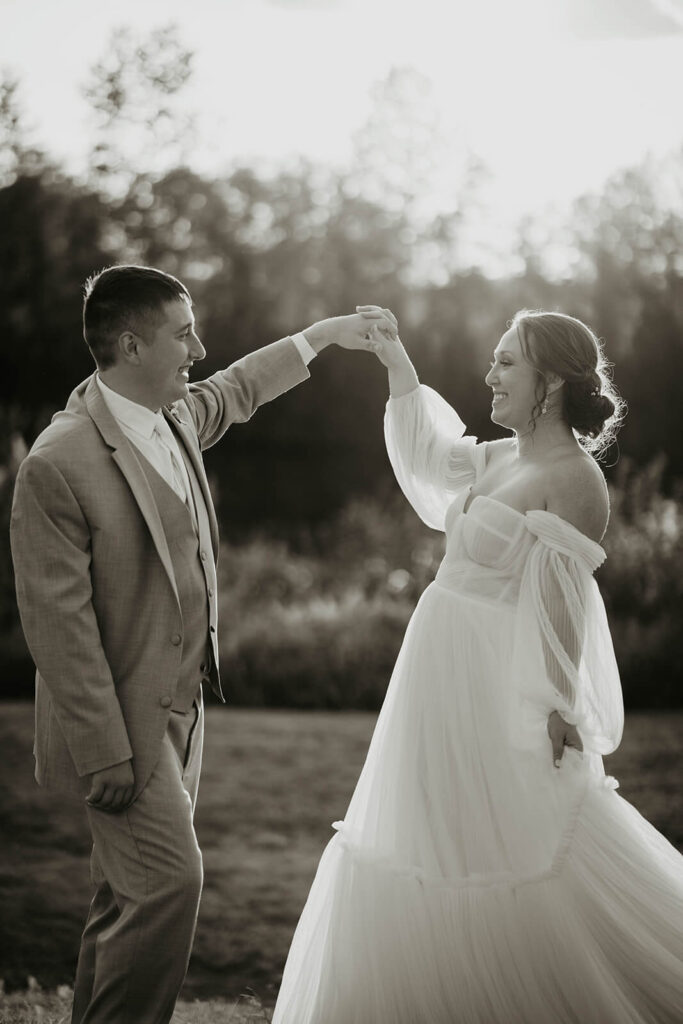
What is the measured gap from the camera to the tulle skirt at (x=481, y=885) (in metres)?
2.58

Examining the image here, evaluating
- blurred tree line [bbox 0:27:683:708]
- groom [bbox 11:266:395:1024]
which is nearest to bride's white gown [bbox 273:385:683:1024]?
groom [bbox 11:266:395:1024]

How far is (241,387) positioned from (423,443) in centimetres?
55

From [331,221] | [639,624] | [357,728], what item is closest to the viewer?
[357,728]

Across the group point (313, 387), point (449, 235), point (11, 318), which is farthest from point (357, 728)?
point (11, 318)

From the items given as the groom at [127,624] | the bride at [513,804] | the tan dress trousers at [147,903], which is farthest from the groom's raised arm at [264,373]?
the tan dress trousers at [147,903]

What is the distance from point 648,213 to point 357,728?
16.8 ft

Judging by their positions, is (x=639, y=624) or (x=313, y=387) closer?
(x=639, y=624)

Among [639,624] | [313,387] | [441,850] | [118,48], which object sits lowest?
[639,624]

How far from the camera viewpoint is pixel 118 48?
26.6 feet

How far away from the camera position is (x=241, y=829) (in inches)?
256

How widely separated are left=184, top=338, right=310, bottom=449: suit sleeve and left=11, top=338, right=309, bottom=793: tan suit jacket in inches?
20.2

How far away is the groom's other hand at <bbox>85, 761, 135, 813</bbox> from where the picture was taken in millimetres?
2312

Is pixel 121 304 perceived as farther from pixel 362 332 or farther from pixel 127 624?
pixel 362 332

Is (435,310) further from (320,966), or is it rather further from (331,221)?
(320,966)
